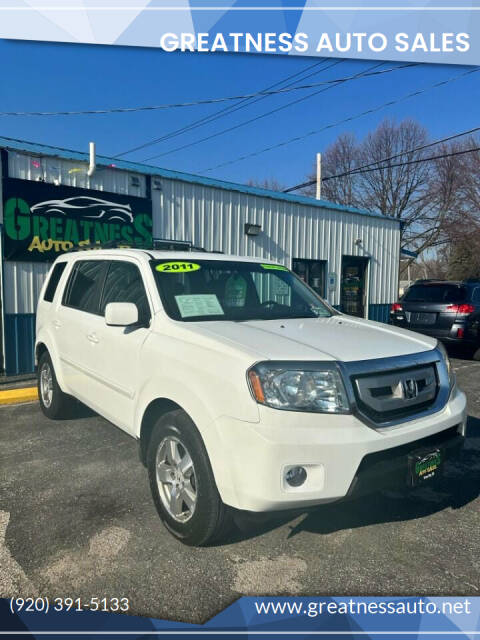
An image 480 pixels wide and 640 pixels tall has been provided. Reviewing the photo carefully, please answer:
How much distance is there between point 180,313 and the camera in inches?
128

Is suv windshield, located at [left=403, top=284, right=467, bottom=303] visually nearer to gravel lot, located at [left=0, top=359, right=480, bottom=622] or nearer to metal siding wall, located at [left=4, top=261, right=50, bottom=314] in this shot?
gravel lot, located at [left=0, top=359, right=480, bottom=622]

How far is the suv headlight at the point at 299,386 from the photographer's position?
7.79 ft

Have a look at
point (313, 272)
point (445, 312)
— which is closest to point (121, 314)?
point (445, 312)

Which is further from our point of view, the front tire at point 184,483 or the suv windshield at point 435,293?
the suv windshield at point 435,293

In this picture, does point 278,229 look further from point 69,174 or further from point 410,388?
point 410,388

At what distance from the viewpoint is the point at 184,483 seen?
2762 millimetres

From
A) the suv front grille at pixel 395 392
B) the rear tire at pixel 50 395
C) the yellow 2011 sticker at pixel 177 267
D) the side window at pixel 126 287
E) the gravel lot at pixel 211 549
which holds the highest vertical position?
the yellow 2011 sticker at pixel 177 267

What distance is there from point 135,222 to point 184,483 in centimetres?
748

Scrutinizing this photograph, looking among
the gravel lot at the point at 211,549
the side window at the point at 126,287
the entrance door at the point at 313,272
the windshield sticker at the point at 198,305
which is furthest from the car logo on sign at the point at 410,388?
the entrance door at the point at 313,272

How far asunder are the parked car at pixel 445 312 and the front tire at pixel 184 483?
8096 mm

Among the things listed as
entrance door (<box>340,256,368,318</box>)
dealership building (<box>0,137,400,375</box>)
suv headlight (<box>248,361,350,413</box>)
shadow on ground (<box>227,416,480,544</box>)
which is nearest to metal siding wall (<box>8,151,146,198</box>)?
dealership building (<box>0,137,400,375</box>)

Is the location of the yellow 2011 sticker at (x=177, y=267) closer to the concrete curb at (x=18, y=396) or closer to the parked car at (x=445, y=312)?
the concrete curb at (x=18, y=396)

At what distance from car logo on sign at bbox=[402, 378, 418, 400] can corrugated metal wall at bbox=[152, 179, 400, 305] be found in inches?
308

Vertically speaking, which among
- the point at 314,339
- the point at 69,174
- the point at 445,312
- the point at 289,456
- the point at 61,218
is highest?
the point at 69,174
